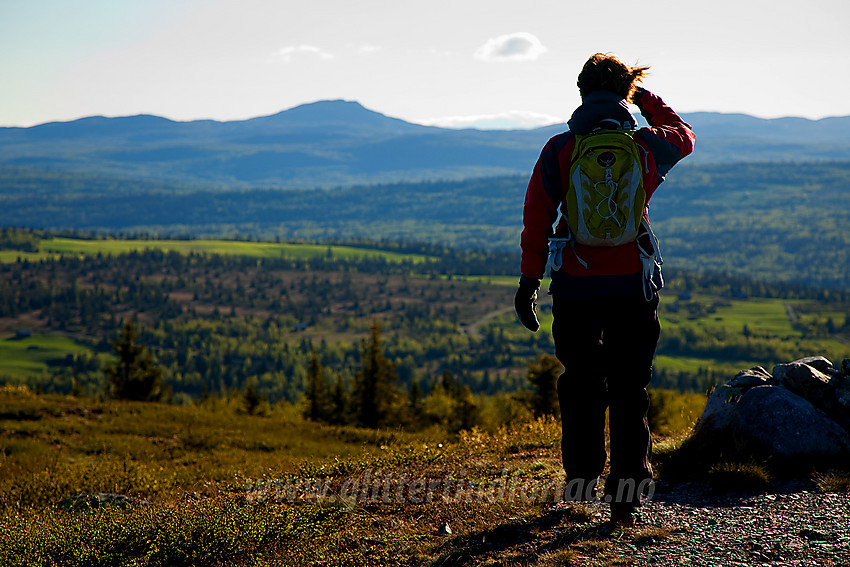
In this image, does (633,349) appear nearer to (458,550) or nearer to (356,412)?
(458,550)

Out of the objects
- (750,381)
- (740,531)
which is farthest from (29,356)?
(740,531)

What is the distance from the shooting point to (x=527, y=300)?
22.0ft

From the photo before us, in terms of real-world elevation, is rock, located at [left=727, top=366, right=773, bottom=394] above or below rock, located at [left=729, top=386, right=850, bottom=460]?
above

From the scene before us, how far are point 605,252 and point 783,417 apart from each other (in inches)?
162

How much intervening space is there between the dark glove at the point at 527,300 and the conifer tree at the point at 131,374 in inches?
1218

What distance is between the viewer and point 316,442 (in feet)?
54.5

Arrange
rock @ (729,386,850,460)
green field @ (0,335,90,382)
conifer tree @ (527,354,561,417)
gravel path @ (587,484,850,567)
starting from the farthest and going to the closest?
green field @ (0,335,90,382) → conifer tree @ (527,354,561,417) → rock @ (729,386,850,460) → gravel path @ (587,484,850,567)

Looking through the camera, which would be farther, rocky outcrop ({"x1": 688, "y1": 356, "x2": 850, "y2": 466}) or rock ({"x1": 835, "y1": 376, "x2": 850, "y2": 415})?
rock ({"x1": 835, "y1": 376, "x2": 850, "y2": 415})

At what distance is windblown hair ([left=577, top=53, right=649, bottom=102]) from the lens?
6473 mm

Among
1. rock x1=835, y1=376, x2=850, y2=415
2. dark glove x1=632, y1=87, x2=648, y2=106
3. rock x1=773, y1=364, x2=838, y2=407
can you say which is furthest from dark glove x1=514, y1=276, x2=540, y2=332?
rock x1=835, y1=376, x2=850, y2=415

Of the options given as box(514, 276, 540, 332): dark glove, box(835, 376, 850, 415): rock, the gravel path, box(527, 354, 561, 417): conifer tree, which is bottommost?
box(527, 354, 561, 417): conifer tree

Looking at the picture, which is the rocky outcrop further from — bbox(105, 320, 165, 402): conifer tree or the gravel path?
bbox(105, 320, 165, 402): conifer tree

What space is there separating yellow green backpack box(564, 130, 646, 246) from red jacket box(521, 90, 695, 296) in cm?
19

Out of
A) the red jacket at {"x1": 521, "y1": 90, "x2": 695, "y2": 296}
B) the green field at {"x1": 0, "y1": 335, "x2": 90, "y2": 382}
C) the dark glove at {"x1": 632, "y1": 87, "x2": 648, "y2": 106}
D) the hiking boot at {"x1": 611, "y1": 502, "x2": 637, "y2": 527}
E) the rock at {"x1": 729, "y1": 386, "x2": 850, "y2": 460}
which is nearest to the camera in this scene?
the red jacket at {"x1": 521, "y1": 90, "x2": 695, "y2": 296}
